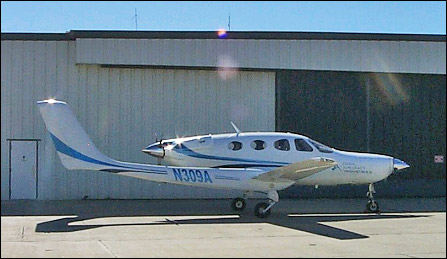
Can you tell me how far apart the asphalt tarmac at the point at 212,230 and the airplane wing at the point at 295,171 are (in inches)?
39.6

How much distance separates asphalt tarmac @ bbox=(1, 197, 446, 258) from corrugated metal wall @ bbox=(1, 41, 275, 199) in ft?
3.74

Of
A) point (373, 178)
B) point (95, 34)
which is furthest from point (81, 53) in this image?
point (373, 178)

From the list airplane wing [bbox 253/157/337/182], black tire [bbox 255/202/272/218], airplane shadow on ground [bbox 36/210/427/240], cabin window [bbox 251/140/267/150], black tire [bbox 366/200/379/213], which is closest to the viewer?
airplane shadow on ground [bbox 36/210/427/240]

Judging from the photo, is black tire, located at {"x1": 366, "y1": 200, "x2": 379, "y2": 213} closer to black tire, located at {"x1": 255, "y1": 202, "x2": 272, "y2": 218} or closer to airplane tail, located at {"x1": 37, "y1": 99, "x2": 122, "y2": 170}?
black tire, located at {"x1": 255, "y1": 202, "x2": 272, "y2": 218}

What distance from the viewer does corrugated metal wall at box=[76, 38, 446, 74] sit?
21875 mm

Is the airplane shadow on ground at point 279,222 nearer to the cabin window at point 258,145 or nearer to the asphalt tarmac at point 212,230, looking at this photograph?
the asphalt tarmac at point 212,230

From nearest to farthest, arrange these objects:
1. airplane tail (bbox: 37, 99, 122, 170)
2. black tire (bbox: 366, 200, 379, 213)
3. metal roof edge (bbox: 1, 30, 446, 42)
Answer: airplane tail (bbox: 37, 99, 122, 170), black tire (bbox: 366, 200, 379, 213), metal roof edge (bbox: 1, 30, 446, 42)

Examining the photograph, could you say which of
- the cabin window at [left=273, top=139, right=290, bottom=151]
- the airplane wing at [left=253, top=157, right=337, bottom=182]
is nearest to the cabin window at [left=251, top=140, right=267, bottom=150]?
the cabin window at [left=273, top=139, right=290, bottom=151]

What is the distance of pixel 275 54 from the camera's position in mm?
22953

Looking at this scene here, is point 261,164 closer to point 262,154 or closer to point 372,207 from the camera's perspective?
point 262,154

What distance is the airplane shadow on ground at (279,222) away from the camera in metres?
13.8

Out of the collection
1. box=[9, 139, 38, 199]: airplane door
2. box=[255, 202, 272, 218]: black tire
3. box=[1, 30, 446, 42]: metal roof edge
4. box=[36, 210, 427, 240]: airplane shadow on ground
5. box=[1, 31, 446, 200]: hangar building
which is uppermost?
box=[1, 30, 446, 42]: metal roof edge

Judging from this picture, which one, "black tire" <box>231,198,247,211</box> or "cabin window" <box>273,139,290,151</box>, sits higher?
"cabin window" <box>273,139,290,151</box>

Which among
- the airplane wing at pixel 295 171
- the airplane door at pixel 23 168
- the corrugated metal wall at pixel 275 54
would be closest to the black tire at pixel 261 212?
the airplane wing at pixel 295 171
